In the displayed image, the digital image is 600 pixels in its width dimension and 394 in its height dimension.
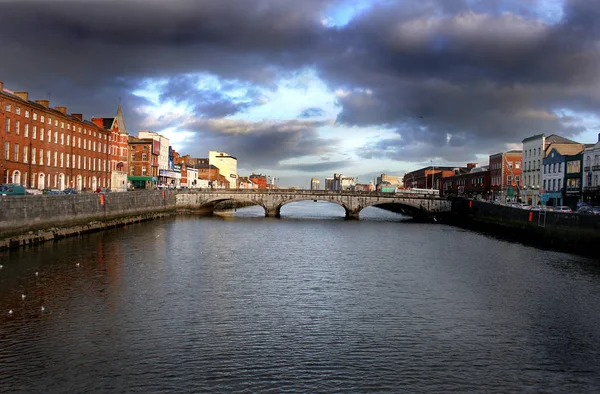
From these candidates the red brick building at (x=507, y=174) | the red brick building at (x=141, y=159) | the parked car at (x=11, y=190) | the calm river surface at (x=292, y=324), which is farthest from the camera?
the red brick building at (x=141, y=159)

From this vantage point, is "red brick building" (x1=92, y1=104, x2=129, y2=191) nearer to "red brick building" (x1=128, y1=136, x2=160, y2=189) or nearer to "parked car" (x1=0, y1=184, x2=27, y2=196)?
"red brick building" (x1=128, y1=136, x2=160, y2=189)

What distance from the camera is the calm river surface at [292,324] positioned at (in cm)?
1631

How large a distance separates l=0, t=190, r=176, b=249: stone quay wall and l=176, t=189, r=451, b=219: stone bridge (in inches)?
791

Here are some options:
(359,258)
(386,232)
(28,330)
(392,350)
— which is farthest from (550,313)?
(386,232)

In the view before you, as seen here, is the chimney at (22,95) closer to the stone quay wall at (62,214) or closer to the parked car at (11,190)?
the stone quay wall at (62,214)

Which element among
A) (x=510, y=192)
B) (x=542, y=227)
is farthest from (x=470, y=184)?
(x=542, y=227)

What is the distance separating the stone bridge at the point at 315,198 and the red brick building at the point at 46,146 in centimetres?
1924

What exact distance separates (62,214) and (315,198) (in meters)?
55.9

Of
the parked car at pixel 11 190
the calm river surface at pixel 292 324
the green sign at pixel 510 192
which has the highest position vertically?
the green sign at pixel 510 192

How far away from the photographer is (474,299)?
A: 27.7 m

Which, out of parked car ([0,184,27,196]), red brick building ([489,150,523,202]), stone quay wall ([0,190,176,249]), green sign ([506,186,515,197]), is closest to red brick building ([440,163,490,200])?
red brick building ([489,150,523,202])

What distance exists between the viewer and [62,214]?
168 feet

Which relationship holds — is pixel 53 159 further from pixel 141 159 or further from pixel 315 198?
pixel 315 198

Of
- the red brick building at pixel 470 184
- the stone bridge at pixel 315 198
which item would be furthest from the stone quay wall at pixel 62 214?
the red brick building at pixel 470 184
